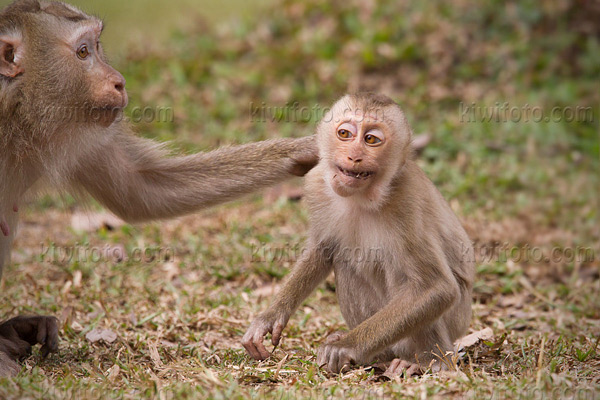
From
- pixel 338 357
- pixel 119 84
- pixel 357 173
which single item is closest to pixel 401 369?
pixel 338 357

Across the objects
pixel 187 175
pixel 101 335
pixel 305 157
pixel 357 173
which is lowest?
pixel 101 335

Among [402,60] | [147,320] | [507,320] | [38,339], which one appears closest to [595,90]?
[402,60]

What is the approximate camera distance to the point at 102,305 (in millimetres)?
5781

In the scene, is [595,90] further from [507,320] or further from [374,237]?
[374,237]

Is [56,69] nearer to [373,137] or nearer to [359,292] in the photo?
[373,137]

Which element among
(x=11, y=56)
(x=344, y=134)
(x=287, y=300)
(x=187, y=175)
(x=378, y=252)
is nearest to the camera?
(x=344, y=134)

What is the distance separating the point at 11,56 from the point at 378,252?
247 cm

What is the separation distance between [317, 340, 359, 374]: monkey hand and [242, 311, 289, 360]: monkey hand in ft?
1.42

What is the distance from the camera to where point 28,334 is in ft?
16.2

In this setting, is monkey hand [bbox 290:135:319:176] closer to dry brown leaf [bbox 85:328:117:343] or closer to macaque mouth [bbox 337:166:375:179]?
macaque mouth [bbox 337:166:375:179]

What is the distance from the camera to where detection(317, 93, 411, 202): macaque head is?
4.32 m

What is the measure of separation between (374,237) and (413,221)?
27cm

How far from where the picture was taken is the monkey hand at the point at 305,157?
5.32 metres

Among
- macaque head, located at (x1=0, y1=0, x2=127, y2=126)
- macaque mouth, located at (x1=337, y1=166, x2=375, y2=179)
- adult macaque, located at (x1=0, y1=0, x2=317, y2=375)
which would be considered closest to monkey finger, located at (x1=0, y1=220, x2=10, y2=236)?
adult macaque, located at (x1=0, y1=0, x2=317, y2=375)
